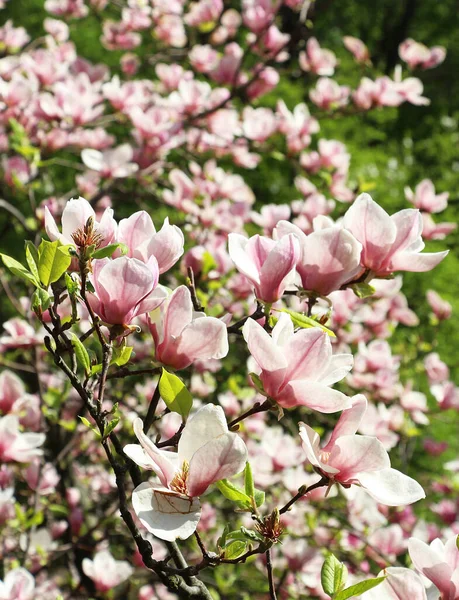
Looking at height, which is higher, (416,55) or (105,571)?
(416,55)

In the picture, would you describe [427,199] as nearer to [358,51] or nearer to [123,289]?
[358,51]

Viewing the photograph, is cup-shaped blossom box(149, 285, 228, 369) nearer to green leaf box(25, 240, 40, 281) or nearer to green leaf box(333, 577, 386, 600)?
green leaf box(25, 240, 40, 281)

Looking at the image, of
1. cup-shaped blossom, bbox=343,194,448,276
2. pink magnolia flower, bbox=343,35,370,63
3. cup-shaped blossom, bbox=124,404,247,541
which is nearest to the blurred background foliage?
pink magnolia flower, bbox=343,35,370,63

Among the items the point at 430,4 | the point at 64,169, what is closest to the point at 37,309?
the point at 64,169

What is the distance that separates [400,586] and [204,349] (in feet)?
1.01

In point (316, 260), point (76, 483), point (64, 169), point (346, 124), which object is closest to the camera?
point (316, 260)

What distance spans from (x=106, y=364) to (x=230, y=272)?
1.25 m

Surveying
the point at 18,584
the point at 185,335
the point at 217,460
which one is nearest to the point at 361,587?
the point at 217,460

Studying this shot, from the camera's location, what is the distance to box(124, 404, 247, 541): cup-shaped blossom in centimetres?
60

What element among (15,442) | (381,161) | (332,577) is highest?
(332,577)

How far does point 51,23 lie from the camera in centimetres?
297

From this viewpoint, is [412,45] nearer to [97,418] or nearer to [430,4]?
[97,418]

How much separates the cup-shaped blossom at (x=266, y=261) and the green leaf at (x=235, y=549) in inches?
10.5

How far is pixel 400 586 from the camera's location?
0.66 metres
